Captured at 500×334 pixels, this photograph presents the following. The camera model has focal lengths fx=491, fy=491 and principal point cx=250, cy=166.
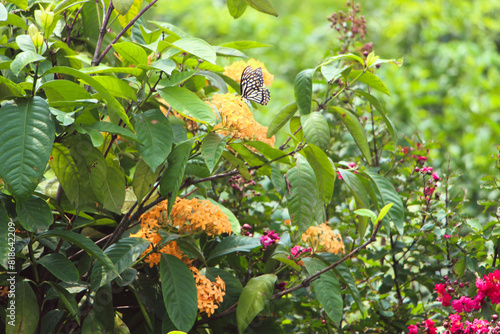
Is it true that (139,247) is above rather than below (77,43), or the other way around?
below

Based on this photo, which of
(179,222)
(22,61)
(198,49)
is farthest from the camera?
(179,222)

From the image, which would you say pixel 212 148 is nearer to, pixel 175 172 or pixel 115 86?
pixel 175 172

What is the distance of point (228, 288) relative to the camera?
4.96ft

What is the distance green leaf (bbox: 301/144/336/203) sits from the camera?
1342 mm

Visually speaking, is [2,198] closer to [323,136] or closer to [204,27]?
[323,136]

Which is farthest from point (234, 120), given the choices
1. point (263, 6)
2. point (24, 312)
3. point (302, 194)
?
point (24, 312)

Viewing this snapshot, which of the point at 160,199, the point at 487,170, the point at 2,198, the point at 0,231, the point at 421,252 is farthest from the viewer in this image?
the point at 487,170

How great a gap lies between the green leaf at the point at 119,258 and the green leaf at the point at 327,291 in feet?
1.64

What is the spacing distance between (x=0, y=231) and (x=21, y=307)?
23 centimetres

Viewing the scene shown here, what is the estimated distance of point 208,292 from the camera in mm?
1368

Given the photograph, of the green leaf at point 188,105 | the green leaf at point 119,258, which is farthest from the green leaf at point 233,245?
the green leaf at point 188,105

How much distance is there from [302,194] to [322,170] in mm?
117

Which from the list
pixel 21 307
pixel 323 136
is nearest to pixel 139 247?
pixel 21 307

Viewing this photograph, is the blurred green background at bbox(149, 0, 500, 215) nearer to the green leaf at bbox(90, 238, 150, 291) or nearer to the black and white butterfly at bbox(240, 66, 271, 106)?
the black and white butterfly at bbox(240, 66, 271, 106)
